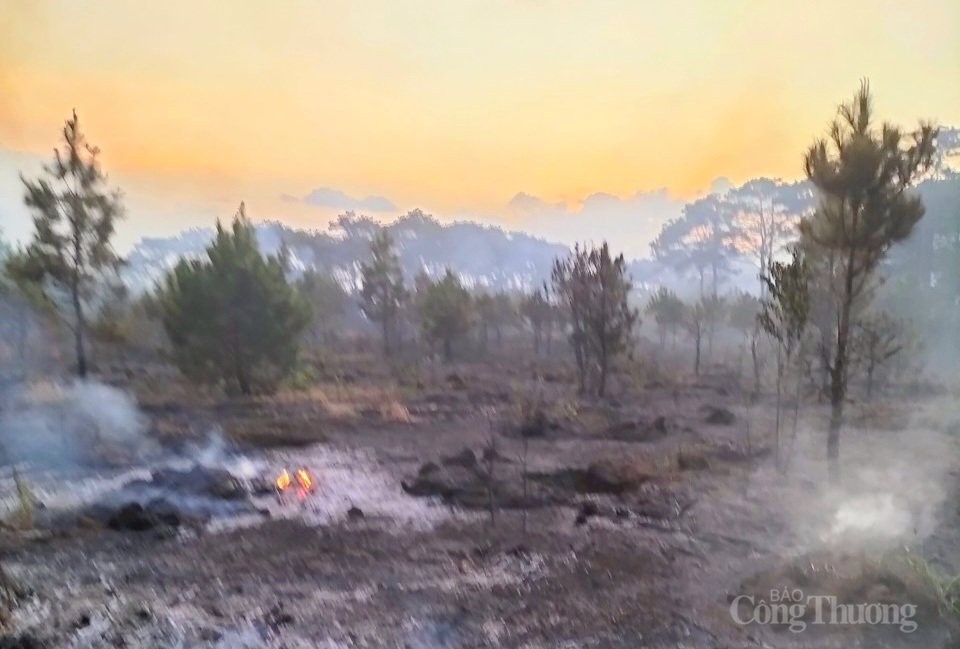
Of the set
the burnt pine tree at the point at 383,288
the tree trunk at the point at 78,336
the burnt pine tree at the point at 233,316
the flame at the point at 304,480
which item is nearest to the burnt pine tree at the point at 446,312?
the burnt pine tree at the point at 383,288

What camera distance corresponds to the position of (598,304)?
14.2ft

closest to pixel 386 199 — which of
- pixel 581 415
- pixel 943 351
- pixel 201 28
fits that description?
pixel 201 28

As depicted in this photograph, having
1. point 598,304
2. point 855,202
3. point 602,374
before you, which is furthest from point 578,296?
point 855,202

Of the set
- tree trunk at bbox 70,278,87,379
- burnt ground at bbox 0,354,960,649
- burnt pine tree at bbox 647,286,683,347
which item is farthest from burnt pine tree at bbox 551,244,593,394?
tree trunk at bbox 70,278,87,379

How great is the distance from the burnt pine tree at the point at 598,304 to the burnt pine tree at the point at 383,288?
36.8 inches

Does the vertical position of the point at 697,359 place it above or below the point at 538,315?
below

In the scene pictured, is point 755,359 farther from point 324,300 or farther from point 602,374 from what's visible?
point 324,300

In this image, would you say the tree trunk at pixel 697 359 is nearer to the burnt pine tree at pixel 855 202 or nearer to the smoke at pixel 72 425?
the burnt pine tree at pixel 855 202

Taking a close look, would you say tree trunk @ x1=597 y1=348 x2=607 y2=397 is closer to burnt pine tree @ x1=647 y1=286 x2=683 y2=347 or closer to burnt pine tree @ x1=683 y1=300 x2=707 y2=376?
burnt pine tree @ x1=647 y1=286 x2=683 y2=347

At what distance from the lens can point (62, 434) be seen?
401 centimetres

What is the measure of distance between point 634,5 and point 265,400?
296 cm

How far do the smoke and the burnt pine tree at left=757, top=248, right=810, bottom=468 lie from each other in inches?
134

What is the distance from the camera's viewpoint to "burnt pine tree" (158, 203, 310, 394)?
407 cm

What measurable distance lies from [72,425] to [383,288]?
6.00ft
